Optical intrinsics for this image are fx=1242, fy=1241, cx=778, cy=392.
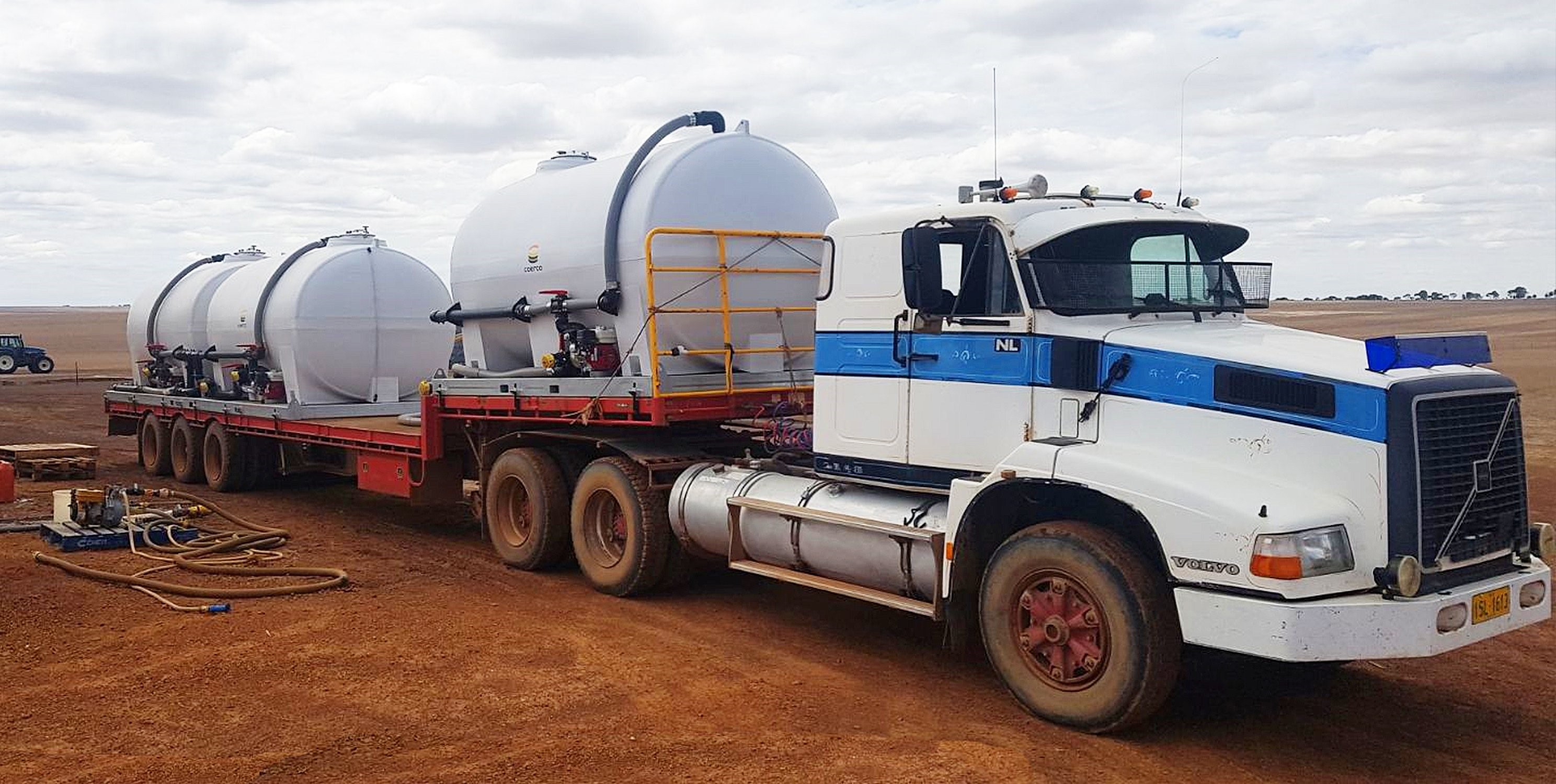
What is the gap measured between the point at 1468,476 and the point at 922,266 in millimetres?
3075

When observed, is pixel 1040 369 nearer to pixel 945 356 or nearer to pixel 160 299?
pixel 945 356

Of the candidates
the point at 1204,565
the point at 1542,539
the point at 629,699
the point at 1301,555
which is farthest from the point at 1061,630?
the point at 1542,539

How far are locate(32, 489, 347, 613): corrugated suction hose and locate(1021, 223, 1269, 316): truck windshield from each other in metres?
6.51

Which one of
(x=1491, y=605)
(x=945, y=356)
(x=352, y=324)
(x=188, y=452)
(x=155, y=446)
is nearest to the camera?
(x=1491, y=605)

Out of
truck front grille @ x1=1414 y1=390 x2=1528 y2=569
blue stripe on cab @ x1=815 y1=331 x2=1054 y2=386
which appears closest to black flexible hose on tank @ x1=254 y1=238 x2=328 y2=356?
blue stripe on cab @ x1=815 y1=331 x2=1054 y2=386

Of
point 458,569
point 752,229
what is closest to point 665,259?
point 752,229

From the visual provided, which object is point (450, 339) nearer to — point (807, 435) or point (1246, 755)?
point (807, 435)

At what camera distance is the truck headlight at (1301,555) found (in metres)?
5.74

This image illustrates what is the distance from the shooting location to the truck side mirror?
736 centimetres

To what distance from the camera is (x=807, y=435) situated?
30.3ft

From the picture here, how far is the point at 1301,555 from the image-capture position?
5.77 metres

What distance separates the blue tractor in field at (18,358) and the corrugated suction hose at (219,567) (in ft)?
135

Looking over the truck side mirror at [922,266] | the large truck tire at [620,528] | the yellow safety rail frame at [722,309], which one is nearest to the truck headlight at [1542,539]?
the truck side mirror at [922,266]

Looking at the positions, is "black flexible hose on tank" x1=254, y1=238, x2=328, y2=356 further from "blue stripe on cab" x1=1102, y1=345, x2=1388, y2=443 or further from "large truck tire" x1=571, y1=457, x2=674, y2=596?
"blue stripe on cab" x1=1102, y1=345, x2=1388, y2=443
